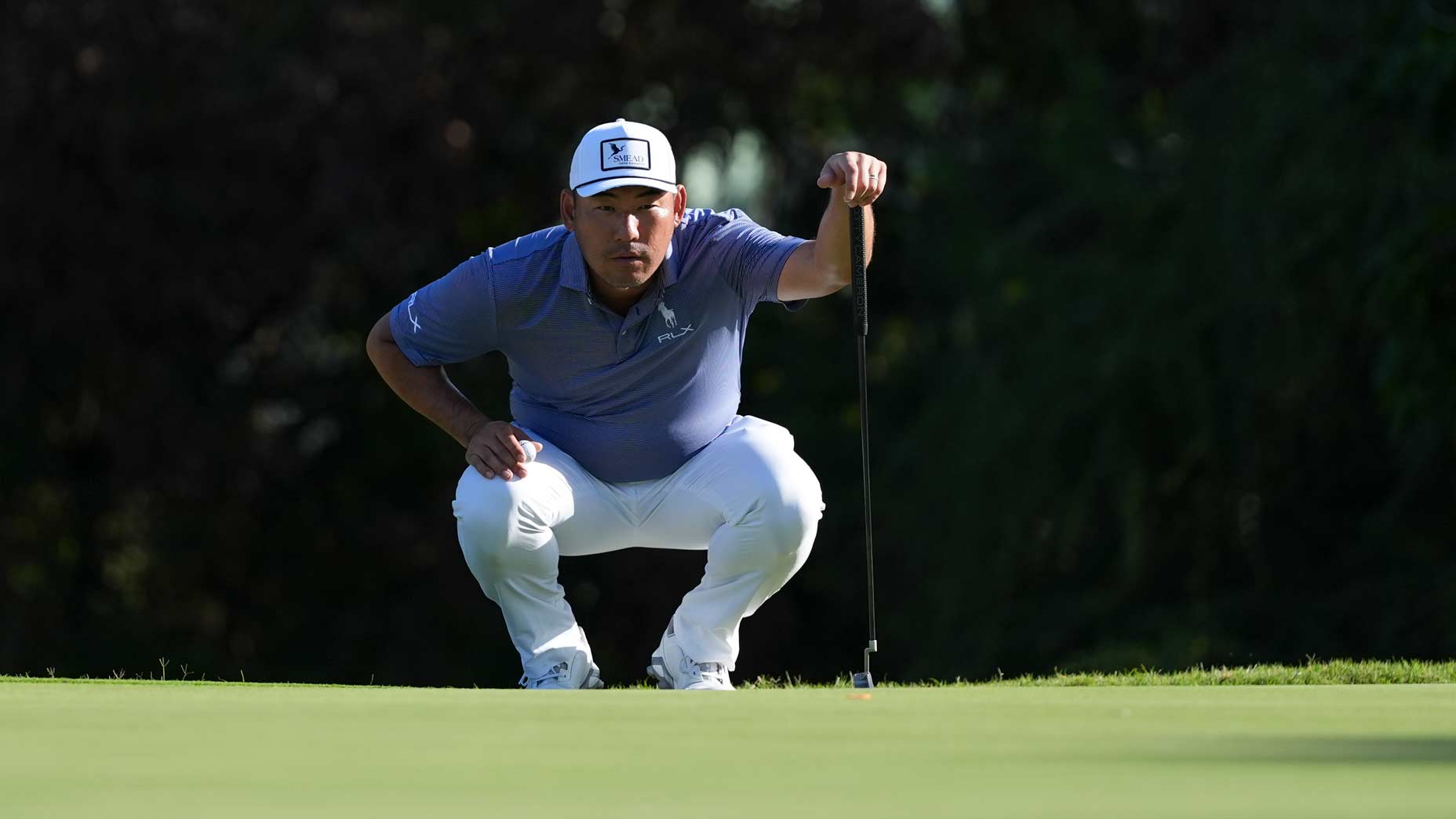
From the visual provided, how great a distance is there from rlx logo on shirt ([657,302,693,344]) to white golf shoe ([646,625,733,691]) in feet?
2.32

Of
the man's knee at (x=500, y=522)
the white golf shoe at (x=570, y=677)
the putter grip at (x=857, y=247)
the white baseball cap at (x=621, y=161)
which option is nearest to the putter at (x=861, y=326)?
the putter grip at (x=857, y=247)

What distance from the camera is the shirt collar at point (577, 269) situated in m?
5.59

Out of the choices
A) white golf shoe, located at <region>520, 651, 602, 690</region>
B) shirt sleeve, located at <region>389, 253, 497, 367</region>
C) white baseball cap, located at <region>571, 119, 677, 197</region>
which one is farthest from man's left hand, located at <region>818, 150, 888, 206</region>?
white golf shoe, located at <region>520, 651, 602, 690</region>

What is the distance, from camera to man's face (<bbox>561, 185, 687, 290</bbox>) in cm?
546

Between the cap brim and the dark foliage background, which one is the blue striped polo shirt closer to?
the cap brim

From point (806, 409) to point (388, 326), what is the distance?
11213mm

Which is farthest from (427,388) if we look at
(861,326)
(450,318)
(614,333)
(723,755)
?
(723,755)

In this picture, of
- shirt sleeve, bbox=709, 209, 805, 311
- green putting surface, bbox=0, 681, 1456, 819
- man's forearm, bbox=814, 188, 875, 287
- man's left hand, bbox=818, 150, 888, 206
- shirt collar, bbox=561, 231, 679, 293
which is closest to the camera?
green putting surface, bbox=0, 681, 1456, 819

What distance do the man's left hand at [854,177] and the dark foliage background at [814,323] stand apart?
670 centimetres

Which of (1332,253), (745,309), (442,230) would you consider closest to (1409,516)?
(1332,253)

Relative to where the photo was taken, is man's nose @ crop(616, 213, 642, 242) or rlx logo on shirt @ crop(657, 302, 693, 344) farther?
rlx logo on shirt @ crop(657, 302, 693, 344)

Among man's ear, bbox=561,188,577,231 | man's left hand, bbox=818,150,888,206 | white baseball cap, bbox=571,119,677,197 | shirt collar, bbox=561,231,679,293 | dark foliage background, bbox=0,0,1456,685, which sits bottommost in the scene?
dark foliage background, bbox=0,0,1456,685

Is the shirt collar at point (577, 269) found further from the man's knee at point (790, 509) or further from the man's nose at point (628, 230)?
the man's knee at point (790, 509)

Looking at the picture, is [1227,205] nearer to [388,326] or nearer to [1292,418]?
[1292,418]
